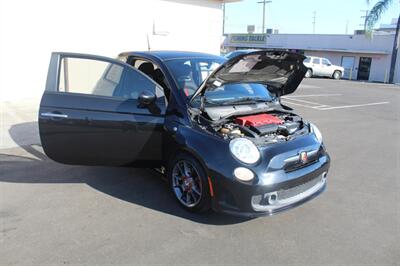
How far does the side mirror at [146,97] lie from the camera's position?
13.0ft

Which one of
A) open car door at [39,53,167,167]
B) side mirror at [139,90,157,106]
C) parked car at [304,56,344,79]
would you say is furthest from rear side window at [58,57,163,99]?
parked car at [304,56,344,79]

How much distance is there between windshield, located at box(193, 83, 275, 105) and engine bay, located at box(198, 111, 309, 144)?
281 mm

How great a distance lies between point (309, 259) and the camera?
3133 millimetres

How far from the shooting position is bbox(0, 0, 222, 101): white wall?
1009 centimetres

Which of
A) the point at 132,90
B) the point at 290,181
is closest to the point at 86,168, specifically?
the point at 132,90

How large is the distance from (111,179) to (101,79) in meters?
1.30

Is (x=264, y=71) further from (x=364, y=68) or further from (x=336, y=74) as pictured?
(x=364, y=68)

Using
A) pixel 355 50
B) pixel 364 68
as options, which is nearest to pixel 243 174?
pixel 355 50

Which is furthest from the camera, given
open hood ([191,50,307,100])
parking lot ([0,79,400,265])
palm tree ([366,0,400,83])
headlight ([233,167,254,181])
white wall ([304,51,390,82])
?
white wall ([304,51,390,82])

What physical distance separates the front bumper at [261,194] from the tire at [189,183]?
0.50 ft

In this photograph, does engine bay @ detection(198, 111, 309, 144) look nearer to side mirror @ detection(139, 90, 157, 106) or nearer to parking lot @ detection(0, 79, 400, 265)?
side mirror @ detection(139, 90, 157, 106)

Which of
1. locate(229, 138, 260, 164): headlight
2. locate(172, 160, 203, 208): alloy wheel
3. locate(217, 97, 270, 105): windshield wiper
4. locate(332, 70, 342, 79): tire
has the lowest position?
locate(332, 70, 342, 79): tire

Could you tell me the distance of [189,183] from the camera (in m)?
3.88

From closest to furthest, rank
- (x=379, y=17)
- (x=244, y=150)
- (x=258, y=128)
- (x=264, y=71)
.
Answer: (x=244, y=150) < (x=258, y=128) < (x=264, y=71) < (x=379, y=17)
